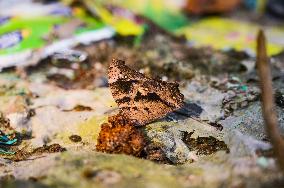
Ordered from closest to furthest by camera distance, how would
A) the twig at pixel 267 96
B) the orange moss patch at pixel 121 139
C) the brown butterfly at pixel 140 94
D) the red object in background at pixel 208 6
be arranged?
1. the twig at pixel 267 96
2. the orange moss patch at pixel 121 139
3. the brown butterfly at pixel 140 94
4. the red object in background at pixel 208 6

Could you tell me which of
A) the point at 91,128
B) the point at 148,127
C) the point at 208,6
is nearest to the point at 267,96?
the point at 148,127

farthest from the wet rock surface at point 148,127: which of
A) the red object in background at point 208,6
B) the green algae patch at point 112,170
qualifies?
the red object in background at point 208,6

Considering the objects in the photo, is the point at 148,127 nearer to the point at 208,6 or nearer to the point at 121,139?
the point at 121,139

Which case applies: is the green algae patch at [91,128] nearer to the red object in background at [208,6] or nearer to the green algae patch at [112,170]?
the green algae patch at [112,170]

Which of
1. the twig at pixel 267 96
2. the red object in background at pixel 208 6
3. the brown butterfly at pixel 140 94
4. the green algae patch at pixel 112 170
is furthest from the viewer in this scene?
the red object in background at pixel 208 6

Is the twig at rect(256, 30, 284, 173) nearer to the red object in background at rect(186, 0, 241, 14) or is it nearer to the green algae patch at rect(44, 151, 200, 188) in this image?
the green algae patch at rect(44, 151, 200, 188)
